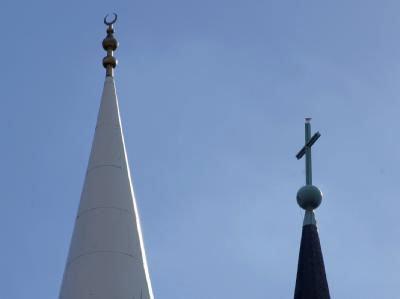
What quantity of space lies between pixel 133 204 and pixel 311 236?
5483 millimetres

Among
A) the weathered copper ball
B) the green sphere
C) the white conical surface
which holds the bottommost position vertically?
the white conical surface

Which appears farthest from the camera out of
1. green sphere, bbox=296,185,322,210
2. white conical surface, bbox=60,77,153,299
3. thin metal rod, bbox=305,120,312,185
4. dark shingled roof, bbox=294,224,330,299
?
thin metal rod, bbox=305,120,312,185

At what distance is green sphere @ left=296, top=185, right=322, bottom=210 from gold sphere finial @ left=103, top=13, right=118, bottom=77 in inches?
216

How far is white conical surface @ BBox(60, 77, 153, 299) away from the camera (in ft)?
88.4

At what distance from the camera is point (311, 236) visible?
107 ft

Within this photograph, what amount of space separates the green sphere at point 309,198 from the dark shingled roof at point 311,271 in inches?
43.1

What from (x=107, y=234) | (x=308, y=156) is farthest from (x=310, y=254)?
(x=107, y=234)

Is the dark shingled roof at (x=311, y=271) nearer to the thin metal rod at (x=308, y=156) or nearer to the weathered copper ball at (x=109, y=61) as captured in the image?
the thin metal rod at (x=308, y=156)

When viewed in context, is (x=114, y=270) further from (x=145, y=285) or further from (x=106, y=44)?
(x=106, y=44)

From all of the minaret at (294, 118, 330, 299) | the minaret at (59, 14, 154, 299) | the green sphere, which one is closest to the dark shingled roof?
the minaret at (294, 118, 330, 299)

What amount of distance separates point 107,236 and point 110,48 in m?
5.90

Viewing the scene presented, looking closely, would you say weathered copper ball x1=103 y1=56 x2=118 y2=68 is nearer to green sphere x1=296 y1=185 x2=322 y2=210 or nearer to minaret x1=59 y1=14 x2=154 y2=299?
minaret x1=59 y1=14 x2=154 y2=299

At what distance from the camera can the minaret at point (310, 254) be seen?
1223 inches

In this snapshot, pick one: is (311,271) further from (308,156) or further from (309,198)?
(308,156)
